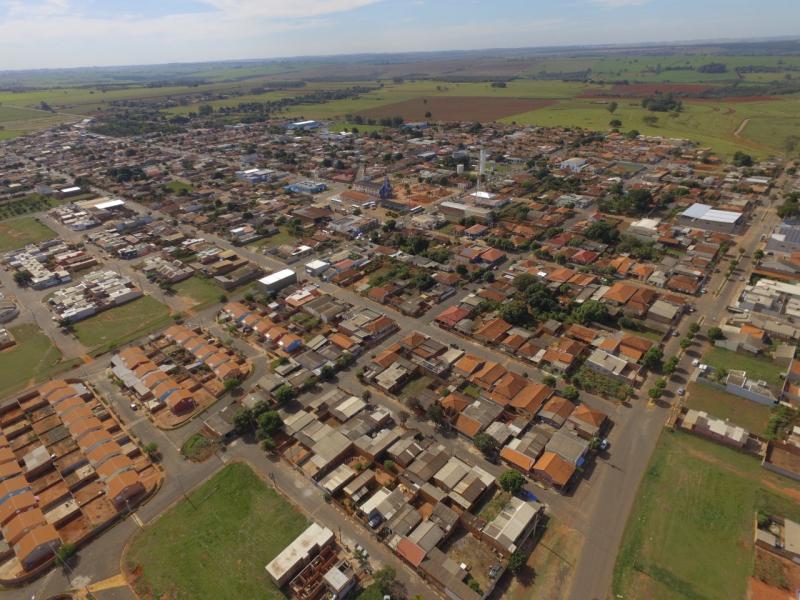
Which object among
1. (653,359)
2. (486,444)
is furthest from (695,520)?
(653,359)

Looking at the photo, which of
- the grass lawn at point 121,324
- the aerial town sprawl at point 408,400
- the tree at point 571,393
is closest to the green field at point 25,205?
the aerial town sprawl at point 408,400

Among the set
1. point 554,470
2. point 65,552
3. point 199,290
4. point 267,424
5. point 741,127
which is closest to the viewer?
point 65,552

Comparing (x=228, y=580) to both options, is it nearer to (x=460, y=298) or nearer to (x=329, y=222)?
(x=460, y=298)

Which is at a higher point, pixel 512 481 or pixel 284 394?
pixel 284 394

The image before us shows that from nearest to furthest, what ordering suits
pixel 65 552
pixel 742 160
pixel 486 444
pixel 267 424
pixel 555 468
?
pixel 65 552
pixel 555 468
pixel 486 444
pixel 267 424
pixel 742 160

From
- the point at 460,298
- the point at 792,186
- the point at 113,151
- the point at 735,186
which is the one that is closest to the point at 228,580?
the point at 460,298

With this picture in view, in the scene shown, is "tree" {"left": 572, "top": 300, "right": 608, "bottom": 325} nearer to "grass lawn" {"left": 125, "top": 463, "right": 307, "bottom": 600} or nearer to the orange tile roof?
the orange tile roof

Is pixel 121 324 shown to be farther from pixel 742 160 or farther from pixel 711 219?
pixel 742 160
